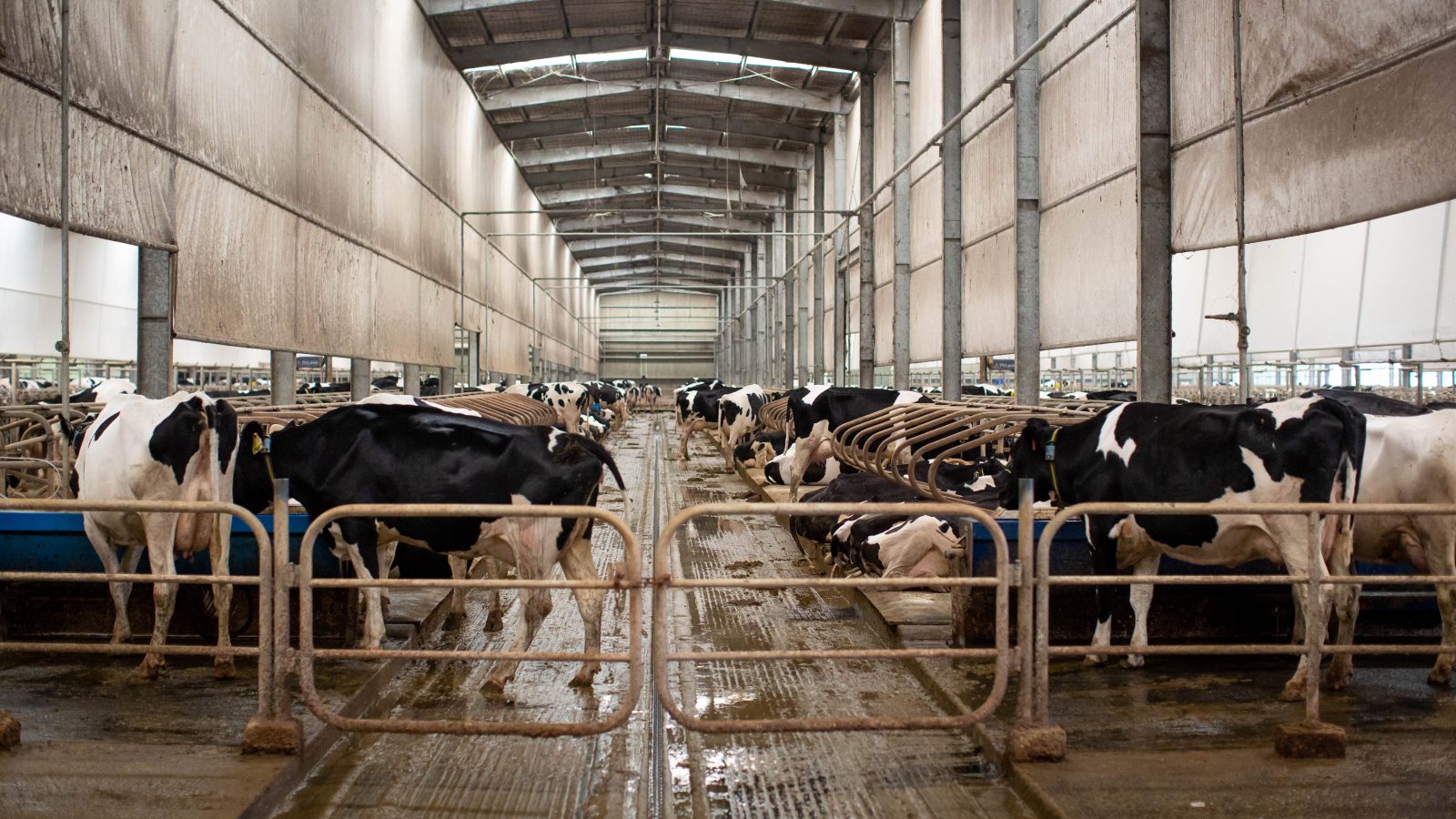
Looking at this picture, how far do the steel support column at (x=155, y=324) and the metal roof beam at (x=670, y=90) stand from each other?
17.7m

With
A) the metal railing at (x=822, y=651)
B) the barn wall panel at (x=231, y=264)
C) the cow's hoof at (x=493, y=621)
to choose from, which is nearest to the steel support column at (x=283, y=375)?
the barn wall panel at (x=231, y=264)

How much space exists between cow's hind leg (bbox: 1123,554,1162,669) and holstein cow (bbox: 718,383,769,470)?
17120 mm

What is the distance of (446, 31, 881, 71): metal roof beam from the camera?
24625 mm

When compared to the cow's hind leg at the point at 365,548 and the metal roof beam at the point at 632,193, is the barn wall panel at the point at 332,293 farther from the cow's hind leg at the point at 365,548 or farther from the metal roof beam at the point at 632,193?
the metal roof beam at the point at 632,193

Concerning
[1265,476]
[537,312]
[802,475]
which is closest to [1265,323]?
[802,475]

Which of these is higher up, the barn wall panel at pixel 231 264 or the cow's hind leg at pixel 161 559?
the barn wall panel at pixel 231 264

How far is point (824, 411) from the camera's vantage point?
15.0 meters

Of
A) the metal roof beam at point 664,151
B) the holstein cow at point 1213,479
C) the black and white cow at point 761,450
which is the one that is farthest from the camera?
the metal roof beam at point 664,151

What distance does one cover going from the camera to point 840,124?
29.4 m

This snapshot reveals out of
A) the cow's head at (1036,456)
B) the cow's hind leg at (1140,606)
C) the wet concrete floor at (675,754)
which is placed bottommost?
the wet concrete floor at (675,754)

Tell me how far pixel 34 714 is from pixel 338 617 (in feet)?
5.86

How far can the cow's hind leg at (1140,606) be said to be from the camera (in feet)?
21.1

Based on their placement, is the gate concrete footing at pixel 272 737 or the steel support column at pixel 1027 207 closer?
the gate concrete footing at pixel 272 737

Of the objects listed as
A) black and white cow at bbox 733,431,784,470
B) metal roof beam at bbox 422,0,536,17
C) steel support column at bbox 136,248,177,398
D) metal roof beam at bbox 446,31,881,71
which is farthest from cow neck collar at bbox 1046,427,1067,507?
metal roof beam at bbox 446,31,881,71
